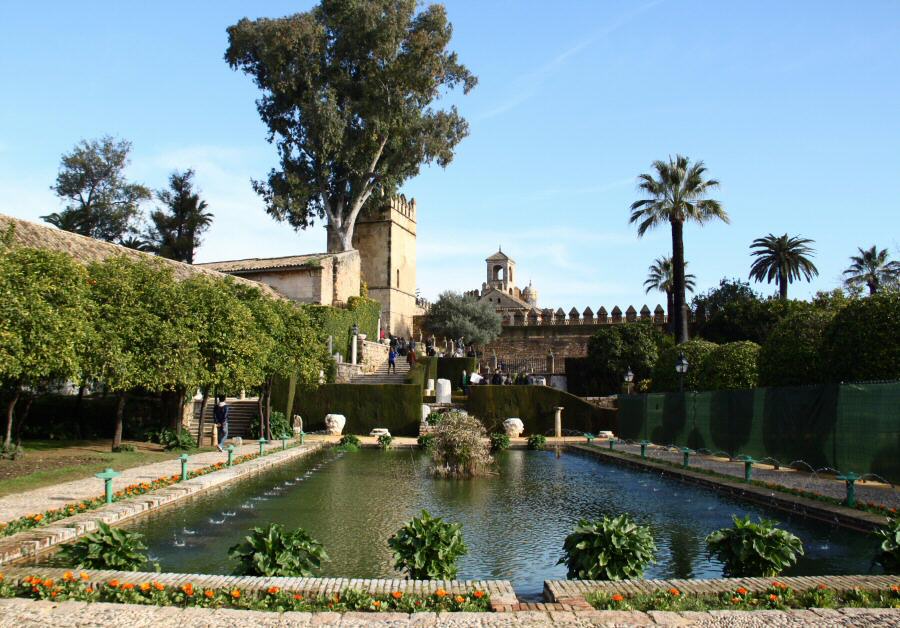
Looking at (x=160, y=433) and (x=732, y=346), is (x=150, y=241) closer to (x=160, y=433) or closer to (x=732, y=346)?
(x=160, y=433)

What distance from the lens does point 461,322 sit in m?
48.4

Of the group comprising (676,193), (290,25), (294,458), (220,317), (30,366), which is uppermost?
(290,25)

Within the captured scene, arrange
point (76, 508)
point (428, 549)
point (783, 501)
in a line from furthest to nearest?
point (783, 501) → point (76, 508) → point (428, 549)

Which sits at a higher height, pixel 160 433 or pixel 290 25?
pixel 290 25

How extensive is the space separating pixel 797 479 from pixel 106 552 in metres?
11.7

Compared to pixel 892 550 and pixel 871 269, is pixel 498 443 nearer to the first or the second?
pixel 892 550

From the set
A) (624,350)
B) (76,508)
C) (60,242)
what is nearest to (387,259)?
(624,350)

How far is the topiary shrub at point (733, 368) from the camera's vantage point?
820 inches

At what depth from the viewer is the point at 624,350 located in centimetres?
3841

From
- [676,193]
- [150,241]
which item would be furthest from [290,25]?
[676,193]

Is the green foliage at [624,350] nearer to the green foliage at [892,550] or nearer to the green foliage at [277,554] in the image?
the green foliage at [892,550]

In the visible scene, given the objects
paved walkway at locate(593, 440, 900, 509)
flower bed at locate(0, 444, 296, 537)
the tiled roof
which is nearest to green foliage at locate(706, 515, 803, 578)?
paved walkway at locate(593, 440, 900, 509)

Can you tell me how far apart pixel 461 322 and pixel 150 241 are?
2002 cm

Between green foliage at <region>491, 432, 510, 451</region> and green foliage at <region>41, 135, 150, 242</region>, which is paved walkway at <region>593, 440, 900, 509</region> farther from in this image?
green foliage at <region>41, 135, 150, 242</region>
